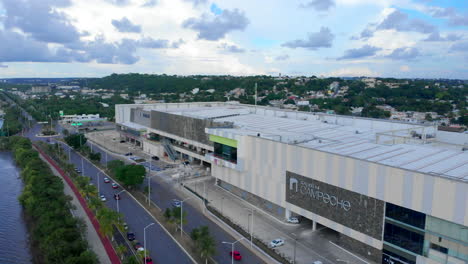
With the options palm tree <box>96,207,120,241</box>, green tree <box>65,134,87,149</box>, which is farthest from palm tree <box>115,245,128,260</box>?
green tree <box>65,134,87,149</box>

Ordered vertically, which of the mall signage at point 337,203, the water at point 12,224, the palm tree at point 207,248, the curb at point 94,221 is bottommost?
the water at point 12,224

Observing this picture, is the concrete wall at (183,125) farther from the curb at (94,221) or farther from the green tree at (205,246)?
the green tree at (205,246)

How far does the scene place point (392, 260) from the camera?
95.5 ft

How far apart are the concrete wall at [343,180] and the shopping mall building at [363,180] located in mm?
75

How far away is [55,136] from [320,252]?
84.9m

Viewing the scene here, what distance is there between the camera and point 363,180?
30188mm

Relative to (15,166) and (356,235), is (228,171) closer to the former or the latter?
(356,235)

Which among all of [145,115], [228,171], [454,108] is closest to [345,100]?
[454,108]

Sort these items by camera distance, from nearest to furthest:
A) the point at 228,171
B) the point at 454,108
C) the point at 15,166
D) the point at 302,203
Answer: the point at 302,203, the point at 228,171, the point at 15,166, the point at 454,108

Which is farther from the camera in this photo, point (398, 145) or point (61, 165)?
point (61, 165)

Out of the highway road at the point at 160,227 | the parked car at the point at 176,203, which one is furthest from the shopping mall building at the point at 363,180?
the highway road at the point at 160,227

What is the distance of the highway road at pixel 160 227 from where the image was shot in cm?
3098

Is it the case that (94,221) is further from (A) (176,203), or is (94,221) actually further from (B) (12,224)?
(B) (12,224)

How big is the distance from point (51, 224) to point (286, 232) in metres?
22.9
